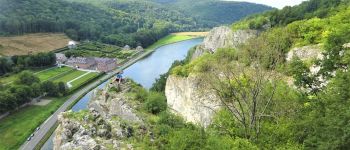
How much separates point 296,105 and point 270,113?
1.65 meters

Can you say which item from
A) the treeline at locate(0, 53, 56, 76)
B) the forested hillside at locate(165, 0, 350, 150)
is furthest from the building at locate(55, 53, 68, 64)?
the forested hillside at locate(165, 0, 350, 150)

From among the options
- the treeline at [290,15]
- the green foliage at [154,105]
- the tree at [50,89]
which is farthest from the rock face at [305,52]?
the tree at [50,89]

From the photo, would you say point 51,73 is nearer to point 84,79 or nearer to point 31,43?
point 84,79

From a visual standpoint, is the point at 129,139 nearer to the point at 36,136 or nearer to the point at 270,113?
the point at 270,113

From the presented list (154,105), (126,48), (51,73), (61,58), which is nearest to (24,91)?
(51,73)

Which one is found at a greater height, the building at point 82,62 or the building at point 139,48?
the building at point 139,48

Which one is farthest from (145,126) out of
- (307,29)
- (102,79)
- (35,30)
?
(35,30)

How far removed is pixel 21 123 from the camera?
2347 inches

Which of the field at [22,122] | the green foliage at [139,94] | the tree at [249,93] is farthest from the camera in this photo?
the field at [22,122]

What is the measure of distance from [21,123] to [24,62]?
41088 mm

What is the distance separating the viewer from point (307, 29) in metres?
33.0

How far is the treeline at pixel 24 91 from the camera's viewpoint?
62219 millimetres

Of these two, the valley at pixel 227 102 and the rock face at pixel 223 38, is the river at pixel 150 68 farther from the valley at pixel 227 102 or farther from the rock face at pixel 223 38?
the rock face at pixel 223 38

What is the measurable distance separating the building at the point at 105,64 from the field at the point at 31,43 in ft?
63.8
